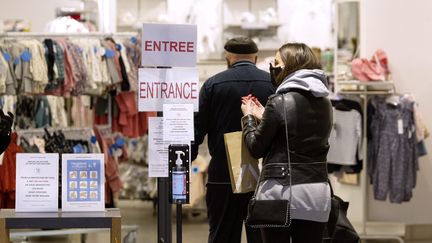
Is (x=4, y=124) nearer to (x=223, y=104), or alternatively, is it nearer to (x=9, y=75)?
(x=223, y=104)

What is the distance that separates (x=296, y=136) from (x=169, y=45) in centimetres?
87

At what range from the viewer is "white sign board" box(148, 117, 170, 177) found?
14.1 feet

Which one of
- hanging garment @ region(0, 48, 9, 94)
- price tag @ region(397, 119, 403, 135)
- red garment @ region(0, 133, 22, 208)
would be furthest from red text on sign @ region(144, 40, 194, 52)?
price tag @ region(397, 119, 403, 135)

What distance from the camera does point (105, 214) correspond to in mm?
4062

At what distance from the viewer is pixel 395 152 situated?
24.9 feet

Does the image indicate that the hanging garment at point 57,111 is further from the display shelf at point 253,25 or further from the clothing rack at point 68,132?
the display shelf at point 253,25

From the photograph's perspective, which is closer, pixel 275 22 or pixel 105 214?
pixel 105 214

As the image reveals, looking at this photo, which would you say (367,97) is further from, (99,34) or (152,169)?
(152,169)

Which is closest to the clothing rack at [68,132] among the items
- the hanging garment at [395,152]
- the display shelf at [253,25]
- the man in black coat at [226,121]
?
the man in black coat at [226,121]

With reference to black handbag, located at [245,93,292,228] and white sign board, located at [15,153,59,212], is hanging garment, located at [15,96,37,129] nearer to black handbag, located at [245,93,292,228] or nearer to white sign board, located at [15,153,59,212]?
white sign board, located at [15,153,59,212]

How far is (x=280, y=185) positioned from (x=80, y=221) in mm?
981

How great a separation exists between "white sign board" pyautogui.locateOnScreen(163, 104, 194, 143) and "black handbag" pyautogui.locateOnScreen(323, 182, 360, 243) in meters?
0.94

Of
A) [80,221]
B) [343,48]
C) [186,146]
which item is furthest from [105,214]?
[343,48]

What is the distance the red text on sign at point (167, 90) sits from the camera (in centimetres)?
436
